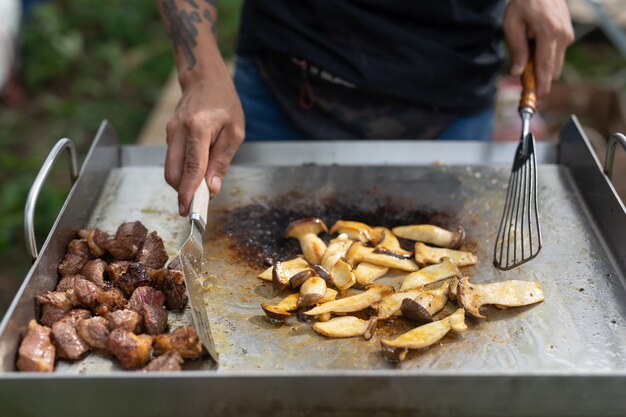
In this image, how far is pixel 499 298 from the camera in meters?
2.16

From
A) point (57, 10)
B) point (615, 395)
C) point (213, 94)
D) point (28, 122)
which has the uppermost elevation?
point (213, 94)

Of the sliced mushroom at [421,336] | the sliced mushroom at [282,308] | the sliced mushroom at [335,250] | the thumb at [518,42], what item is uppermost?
the thumb at [518,42]

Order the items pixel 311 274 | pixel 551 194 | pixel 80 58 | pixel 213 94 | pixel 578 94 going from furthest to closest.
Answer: pixel 80 58 → pixel 578 94 → pixel 551 194 → pixel 213 94 → pixel 311 274

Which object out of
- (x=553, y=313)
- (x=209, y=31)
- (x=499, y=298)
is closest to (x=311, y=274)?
(x=499, y=298)

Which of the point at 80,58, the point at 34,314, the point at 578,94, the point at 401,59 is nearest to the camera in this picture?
the point at 34,314

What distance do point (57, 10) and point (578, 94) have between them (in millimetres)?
5120

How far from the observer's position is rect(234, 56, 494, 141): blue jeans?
3293 mm

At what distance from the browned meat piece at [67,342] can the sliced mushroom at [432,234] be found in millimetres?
1098

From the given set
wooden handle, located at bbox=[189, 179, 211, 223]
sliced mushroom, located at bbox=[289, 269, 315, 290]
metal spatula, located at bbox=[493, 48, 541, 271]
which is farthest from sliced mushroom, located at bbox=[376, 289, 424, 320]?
wooden handle, located at bbox=[189, 179, 211, 223]

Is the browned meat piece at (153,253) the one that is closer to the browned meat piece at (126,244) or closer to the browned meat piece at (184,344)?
the browned meat piece at (126,244)

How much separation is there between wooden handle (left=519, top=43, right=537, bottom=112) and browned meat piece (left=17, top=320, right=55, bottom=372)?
5.99ft

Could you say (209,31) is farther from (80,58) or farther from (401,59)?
(80,58)

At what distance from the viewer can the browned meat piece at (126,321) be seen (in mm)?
2027

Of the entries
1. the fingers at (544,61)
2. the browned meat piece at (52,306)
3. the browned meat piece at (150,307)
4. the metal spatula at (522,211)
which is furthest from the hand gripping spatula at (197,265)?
the fingers at (544,61)
